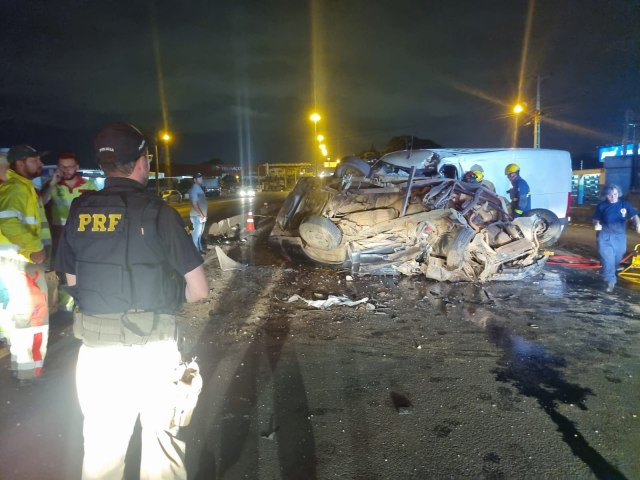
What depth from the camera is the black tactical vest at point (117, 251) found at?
1703 millimetres

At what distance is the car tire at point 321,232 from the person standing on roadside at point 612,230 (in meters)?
3.85

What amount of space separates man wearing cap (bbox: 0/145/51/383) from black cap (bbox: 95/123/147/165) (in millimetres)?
2282

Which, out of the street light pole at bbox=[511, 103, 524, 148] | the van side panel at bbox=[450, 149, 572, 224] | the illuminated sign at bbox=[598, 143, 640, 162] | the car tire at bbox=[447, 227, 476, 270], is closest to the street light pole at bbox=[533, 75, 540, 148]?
the street light pole at bbox=[511, 103, 524, 148]

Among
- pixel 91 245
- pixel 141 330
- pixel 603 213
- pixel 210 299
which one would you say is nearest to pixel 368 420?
pixel 141 330

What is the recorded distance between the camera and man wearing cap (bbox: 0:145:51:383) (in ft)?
10.9

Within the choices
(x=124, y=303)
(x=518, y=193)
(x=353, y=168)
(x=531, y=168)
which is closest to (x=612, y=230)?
(x=518, y=193)

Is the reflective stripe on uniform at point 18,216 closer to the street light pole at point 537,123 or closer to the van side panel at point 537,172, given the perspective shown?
the van side panel at point 537,172

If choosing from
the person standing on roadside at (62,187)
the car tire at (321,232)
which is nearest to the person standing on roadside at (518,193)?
the car tire at (321,232)

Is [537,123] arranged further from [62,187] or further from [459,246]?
[62,187]

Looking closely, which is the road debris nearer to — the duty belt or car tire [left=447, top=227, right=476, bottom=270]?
car tire [left=447, top=227, right=476, bottom=270]

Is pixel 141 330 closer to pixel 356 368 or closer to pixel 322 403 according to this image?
pixel 322 403

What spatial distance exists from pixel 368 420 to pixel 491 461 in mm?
791

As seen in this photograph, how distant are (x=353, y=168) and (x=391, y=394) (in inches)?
198

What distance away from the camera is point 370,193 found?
6.54 metres
